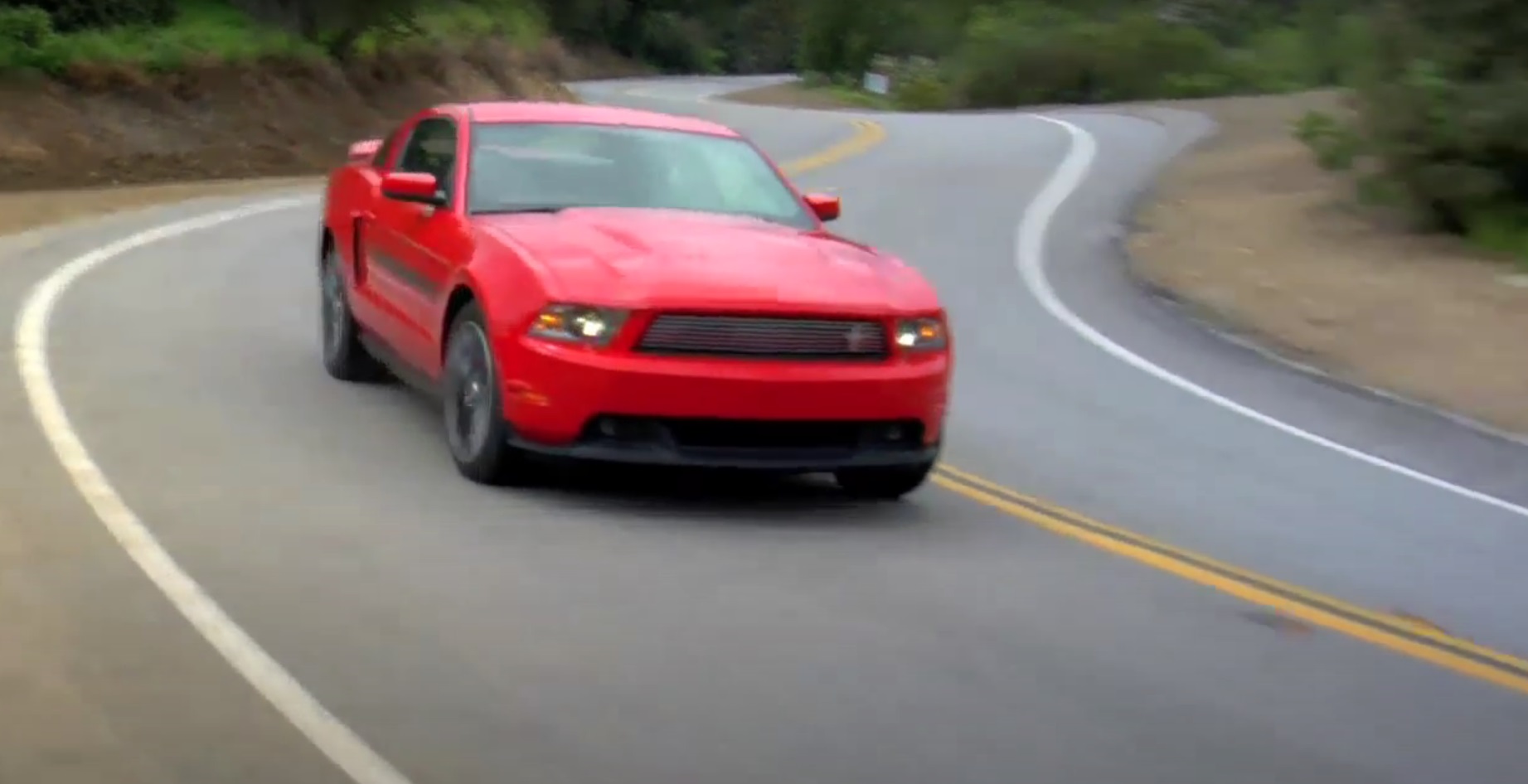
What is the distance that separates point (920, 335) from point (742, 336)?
2.74 ft

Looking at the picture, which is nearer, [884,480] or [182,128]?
[884,480]

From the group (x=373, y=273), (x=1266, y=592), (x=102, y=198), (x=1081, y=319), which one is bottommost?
(x=102, y=198)

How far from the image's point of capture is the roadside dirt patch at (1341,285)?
48.5 ft

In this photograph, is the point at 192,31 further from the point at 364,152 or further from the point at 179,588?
the point at 179,588

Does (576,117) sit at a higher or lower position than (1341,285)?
higher

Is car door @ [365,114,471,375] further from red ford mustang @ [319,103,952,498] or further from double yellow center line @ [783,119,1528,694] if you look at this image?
double yellow center line @ [783,119,1528,694]

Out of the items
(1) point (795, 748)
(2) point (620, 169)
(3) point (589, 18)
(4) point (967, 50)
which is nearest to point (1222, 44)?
(4) point (967, 50)

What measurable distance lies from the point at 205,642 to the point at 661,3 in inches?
3490

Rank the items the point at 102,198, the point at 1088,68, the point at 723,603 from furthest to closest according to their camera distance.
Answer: the point at 1088,68 < the point at 102,198 < the point at 723,603

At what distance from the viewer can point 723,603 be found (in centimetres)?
728

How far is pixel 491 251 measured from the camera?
8961mm

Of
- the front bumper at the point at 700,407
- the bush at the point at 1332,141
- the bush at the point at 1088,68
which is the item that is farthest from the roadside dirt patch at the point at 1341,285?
the bush at the point at 1088,68

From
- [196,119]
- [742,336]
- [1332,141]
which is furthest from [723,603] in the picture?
[196,119]

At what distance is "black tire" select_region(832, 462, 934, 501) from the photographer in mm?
8992
